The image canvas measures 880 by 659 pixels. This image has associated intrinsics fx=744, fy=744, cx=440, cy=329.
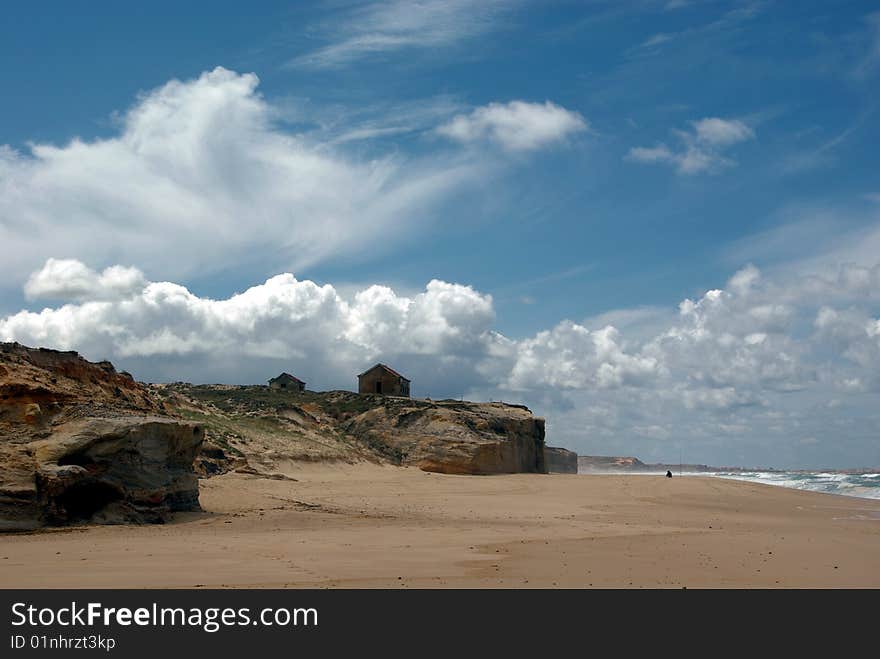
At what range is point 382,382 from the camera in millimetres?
59844

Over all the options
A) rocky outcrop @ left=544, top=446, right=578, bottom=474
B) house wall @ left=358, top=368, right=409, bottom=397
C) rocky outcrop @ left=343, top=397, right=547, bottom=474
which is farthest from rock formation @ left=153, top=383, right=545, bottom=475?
rocky outcrop @ left=544, top=446, right=578, bottom=474

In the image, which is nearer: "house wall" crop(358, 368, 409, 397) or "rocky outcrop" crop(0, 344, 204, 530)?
"rocky outcrop" crop(0, 344, 204, 530)

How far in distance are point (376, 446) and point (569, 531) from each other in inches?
1175

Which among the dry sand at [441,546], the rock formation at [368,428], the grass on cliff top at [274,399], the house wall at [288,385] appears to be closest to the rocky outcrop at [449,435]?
the rock formation at [368,428]

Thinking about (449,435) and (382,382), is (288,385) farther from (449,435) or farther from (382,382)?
(449,435)

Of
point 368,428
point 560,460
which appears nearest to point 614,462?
point 560,460

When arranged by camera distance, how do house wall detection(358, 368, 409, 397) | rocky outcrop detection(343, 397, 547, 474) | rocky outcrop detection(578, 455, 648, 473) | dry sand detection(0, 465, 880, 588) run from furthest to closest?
rocky outcrop detection(578, 455, 648, 473), house wall detection(358, 368, 409, 397), rocky outcrop detection(343, 397, 547, 474), dry sand detection(0, 465, 880, 588)

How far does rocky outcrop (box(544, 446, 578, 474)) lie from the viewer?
83.9 m

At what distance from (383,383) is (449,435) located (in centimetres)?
1713

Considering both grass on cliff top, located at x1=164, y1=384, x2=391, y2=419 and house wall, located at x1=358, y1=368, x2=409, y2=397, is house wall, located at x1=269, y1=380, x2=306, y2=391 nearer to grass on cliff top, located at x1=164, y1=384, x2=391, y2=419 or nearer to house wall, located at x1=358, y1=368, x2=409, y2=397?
grass on cliff top, located at x1=164, y1=384, x2=391, y2=419

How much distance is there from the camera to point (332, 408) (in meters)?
50.8

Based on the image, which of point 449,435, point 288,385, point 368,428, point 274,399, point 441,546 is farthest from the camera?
point 288,385

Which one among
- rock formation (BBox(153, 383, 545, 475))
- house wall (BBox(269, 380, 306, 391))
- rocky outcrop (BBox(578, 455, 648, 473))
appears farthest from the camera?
rocky outcrop (BBox(578, 455, 648, 473))

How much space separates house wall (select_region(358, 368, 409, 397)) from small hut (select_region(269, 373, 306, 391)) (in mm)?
6400
